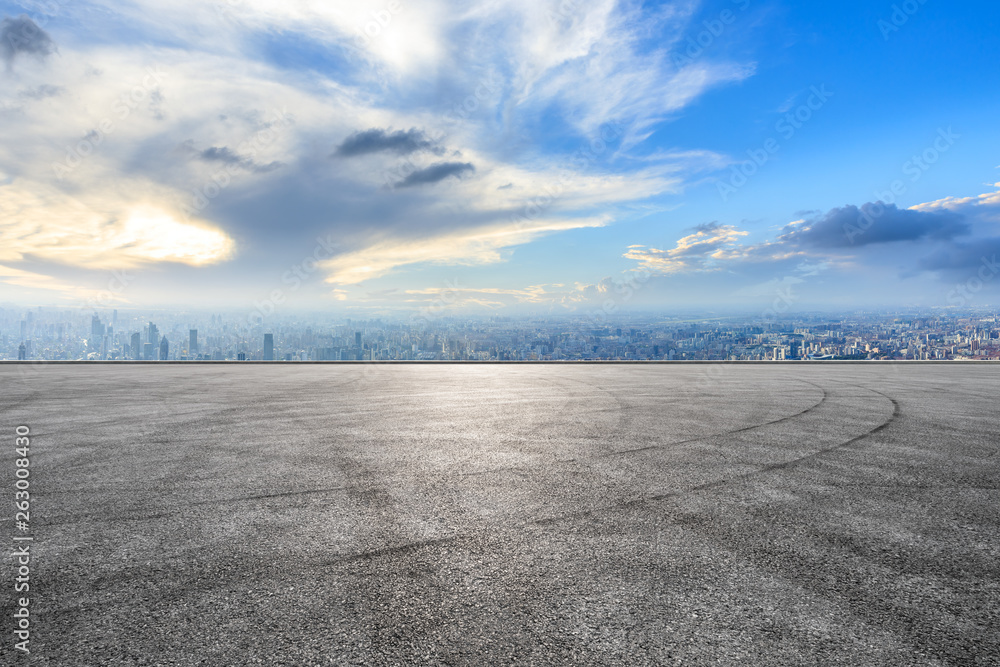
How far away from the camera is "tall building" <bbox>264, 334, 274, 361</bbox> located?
957 inches

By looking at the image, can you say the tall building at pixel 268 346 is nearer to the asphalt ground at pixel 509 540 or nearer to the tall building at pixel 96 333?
the tall building at pixel 96 333

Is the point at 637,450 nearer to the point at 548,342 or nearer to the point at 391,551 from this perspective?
the point at 391,551

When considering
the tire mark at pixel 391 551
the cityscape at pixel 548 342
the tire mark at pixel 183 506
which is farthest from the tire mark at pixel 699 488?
the cityscape at pixel 548 342

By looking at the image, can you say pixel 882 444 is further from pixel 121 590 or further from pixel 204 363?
pixel 204 363

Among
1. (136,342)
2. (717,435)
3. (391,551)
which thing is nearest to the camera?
(391,551)

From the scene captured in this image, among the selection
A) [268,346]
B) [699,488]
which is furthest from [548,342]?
[699,488]

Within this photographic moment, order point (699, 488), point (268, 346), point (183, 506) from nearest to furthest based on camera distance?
point (183, 506) < point (699, 488) < point (268, 346)

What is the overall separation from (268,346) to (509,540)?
2849 centimetres

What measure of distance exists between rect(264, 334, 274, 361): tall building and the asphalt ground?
15.0m

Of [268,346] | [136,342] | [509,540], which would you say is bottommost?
[509,540]

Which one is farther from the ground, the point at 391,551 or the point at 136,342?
the point at 136,342

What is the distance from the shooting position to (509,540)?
4035 mm

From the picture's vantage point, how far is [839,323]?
37188 mm

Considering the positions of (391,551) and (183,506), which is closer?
(391,551)
